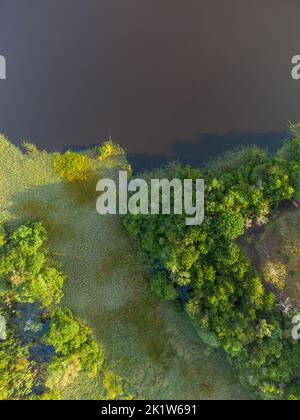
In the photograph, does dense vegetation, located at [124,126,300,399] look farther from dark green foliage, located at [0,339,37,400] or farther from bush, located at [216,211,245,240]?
dark green foliage, located at [0,339,37,400]

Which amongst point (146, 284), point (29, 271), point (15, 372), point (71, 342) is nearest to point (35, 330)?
point (15, 372)

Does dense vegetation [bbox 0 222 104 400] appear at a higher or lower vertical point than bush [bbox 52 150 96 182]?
lower

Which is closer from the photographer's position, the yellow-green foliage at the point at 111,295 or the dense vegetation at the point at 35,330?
the dense vegetation at the point at 35,330

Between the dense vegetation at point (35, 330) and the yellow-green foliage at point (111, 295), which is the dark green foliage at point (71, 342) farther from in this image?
the yellow-green foliage at point (111, 295)

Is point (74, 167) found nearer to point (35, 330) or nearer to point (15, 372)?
point (35, 330)

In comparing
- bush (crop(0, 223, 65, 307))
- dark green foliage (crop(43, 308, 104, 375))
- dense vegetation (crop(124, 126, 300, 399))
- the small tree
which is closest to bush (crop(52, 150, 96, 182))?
bush (crop(0, 223, 65, 307))

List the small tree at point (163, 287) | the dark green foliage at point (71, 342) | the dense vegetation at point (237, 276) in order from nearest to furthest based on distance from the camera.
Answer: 1. the dense vegetation at point (237, 276)
2. the dark green foliage at point (71, 342)
3. the small tree at point (163, 287)

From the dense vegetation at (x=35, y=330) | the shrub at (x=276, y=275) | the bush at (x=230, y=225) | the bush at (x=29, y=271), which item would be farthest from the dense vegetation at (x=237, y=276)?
the bush at (x=29, y=271)
